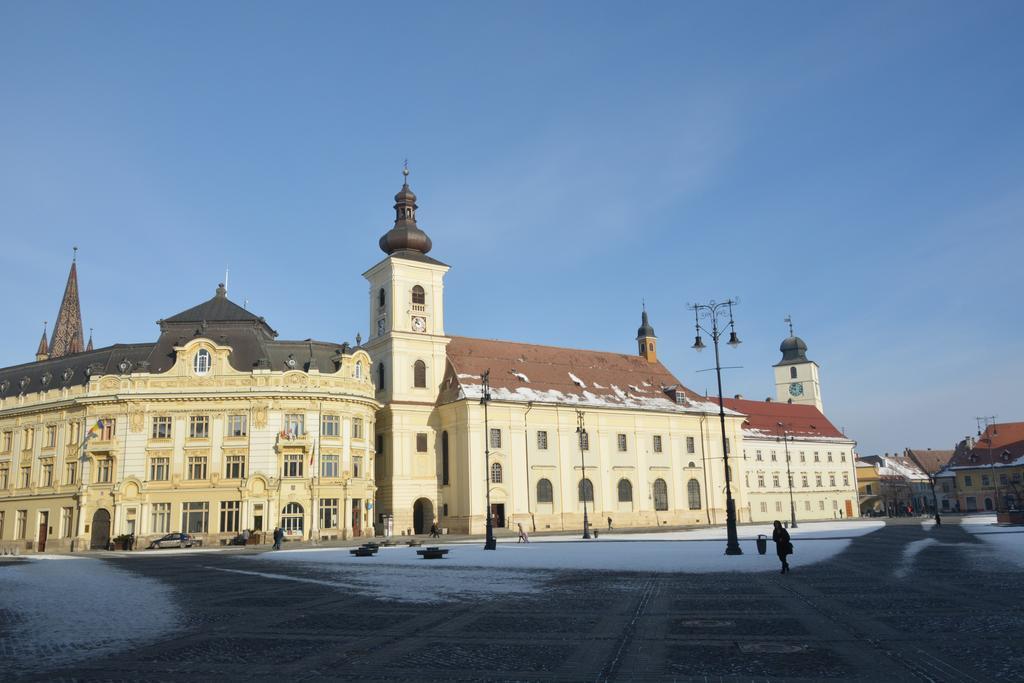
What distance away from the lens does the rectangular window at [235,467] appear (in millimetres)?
56459

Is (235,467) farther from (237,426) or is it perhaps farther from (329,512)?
(329,512)

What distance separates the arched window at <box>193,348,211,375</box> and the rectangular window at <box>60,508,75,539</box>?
13.1m

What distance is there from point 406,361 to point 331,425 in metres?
→ 11.8

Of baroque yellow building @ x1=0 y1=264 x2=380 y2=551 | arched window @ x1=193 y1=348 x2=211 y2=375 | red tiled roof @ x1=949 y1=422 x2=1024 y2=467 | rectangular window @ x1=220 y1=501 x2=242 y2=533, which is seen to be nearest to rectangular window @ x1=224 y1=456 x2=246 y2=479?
baroque yellow building @ x1=0 y1=264 x2=380 y2=551

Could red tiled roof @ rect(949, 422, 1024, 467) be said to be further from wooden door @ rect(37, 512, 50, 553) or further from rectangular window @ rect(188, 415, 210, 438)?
wooden door @ rect(37, 512, 50, 553)

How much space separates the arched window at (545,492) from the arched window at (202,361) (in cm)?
2907

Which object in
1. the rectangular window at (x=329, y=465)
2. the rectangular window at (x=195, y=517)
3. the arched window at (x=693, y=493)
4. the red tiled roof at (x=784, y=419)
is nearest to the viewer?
the rectangular window at (x=195, y=517)

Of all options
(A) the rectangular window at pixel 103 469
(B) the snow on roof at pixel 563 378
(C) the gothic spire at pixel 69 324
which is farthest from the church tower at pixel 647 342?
(C) the gothic spire at pixel 69 324

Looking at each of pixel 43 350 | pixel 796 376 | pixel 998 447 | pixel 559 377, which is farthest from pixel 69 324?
pixel 998 447

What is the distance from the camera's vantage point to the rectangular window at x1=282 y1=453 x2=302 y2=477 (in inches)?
2250

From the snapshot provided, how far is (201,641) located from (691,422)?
235ft

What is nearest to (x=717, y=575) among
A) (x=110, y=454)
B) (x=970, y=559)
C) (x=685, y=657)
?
(x=970, y=559)

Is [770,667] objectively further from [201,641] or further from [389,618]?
[201,641]

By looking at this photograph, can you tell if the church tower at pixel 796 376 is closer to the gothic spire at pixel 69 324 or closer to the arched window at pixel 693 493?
the arched window at pixel 693 493
